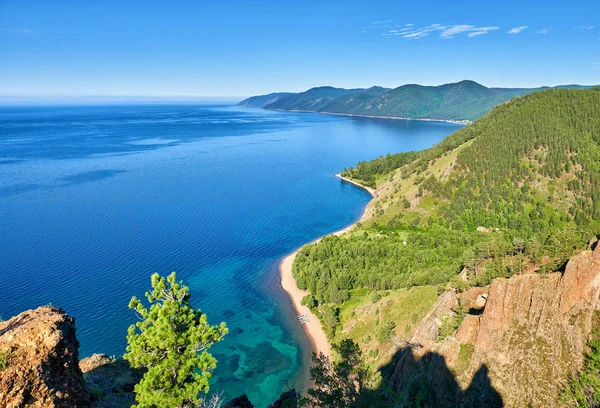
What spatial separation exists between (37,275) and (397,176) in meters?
137

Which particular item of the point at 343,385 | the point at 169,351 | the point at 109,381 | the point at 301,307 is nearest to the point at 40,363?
the point at 169,351

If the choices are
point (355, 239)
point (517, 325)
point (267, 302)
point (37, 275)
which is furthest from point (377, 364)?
point (37, 275)

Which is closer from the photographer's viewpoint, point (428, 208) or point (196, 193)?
point (428, 208)

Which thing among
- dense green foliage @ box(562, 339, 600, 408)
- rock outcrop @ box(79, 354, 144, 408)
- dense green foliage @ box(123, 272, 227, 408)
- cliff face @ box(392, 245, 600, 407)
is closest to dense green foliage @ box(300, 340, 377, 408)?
dense green foliage @ box(123, 272, 227, 408)

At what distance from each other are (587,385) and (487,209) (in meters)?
99.4

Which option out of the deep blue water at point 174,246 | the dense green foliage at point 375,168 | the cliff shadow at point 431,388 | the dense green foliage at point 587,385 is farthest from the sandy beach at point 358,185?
the dense green foliage at point 587,385

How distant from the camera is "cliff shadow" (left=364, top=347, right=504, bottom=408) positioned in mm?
26859

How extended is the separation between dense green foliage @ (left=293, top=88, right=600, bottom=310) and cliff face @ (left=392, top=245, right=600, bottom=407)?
18.5 meters

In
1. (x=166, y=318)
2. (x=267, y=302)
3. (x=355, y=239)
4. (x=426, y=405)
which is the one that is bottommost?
(x=267, y=302)

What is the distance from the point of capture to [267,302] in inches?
3137

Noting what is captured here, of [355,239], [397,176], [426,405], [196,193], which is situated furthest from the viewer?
Answer: [397,176]

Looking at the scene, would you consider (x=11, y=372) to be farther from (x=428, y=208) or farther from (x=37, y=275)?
(x=428, y=208)

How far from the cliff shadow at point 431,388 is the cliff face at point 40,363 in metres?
18.2

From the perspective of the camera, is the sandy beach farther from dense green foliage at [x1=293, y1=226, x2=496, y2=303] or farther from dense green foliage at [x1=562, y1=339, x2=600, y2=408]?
dense green foliage at [x1=562, y1=339, x2=600, y2=408]
